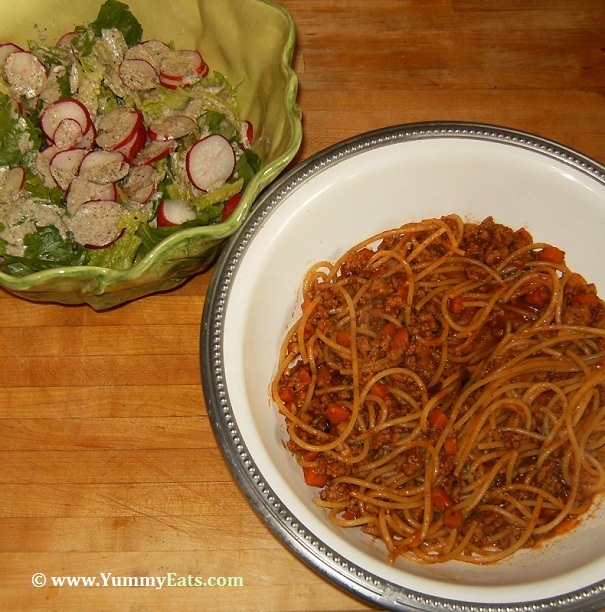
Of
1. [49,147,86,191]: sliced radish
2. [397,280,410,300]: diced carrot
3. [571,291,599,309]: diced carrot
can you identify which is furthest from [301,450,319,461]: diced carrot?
[49,147,86,191]: sliced radish

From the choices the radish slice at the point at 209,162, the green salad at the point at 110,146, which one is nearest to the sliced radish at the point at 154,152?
the green salad at the point at 110,146

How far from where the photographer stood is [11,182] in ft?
8.50

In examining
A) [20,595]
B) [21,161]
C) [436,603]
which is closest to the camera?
[436,603]

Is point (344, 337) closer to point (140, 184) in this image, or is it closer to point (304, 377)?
point (304, 377)

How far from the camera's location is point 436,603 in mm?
1924

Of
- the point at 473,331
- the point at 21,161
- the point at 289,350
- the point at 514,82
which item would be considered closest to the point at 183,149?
the point at 21,161

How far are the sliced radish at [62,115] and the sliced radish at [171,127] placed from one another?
0.89ft

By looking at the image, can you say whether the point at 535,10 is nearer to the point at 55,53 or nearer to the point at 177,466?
the point at 55,53

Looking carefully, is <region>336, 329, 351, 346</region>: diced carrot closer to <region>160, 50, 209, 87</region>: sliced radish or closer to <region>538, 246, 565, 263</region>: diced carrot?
<region>538, 246, 565, 263</region>: diced carrot

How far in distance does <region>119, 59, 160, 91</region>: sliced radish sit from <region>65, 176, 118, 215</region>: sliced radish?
51cm

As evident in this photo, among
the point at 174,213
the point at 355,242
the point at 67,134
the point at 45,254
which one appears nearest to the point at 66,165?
the point at 67,134

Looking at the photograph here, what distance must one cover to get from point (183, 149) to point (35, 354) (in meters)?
1.09

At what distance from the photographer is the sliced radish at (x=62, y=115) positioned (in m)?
2.67

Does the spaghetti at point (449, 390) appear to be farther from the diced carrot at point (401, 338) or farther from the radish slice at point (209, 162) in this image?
the radish slice at point (209, 162)
